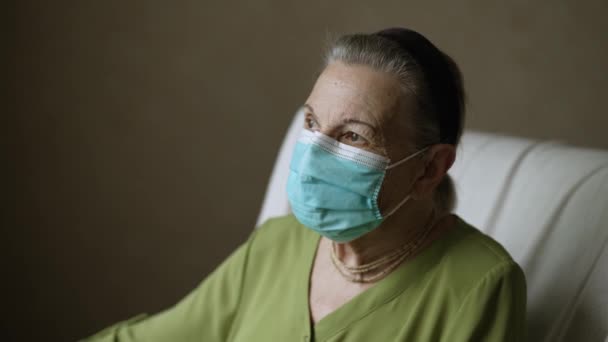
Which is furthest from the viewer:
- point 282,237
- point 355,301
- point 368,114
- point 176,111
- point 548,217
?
point 176,111

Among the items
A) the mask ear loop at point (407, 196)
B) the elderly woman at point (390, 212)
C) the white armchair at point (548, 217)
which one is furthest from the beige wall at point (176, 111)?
the mask ear loop at point (407, 196)

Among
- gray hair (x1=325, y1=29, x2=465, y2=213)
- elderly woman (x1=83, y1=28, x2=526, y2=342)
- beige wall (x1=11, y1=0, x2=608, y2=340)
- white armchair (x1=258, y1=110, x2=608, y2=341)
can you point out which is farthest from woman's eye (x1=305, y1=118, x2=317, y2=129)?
beige wall (x1=11, y1=0, x2=608, y2=340)

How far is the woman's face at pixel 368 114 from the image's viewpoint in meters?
1.19

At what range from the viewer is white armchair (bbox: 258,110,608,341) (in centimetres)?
131

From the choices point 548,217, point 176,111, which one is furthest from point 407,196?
point 176,111

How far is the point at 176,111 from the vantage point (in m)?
2.65

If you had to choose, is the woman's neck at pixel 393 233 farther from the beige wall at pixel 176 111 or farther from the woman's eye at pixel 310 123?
the beige wall at pixel 176 111

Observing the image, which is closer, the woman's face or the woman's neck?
the woman's face

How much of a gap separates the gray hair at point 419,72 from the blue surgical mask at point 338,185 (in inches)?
2.4

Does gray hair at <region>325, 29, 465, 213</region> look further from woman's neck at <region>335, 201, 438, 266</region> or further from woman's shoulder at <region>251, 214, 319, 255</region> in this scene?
woman's shoulder at <region>251, 214, 319, 255</region>

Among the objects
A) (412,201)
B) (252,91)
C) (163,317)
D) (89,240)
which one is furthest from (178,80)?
(412,201)

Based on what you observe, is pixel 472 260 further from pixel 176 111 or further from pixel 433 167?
pixel 176 111

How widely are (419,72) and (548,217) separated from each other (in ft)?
1.55

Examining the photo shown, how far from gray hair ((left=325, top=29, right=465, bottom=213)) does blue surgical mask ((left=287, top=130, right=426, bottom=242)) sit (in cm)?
6
